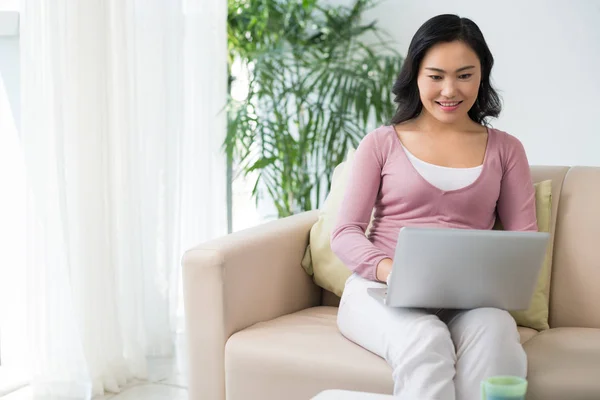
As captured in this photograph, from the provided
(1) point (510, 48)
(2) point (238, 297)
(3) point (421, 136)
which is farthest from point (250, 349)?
(1) point (510, 48)

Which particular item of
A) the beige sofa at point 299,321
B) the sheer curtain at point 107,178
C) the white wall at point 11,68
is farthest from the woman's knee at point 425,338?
the white wall at point 11,68

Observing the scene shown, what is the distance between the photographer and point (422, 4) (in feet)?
A: 12.1

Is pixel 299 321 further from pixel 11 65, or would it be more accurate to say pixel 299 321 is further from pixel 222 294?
pixel 11 65

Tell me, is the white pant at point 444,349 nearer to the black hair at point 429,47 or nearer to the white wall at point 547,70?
the black hair at point 429,47

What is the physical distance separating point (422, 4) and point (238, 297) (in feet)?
6.66

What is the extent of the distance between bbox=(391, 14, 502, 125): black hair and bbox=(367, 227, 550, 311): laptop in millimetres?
613

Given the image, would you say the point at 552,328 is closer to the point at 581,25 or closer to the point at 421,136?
the point at 421,136

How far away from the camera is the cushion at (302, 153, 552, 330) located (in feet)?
7.11

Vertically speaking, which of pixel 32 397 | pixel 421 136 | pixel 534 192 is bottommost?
pixel 32 397

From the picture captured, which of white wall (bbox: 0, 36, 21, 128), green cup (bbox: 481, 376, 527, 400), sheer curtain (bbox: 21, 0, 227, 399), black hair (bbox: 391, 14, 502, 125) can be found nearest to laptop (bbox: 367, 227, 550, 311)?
green cup (bbox: 481, 376, 527, 400)

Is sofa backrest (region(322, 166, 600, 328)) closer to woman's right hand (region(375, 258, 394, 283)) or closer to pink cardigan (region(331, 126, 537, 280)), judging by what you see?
pink cardigan (region(331, 126, 537, 280))

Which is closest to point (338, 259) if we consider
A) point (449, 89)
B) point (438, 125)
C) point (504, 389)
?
point (438, 125)

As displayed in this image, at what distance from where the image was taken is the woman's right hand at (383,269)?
198 centimetres

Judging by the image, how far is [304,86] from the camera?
3.79m
